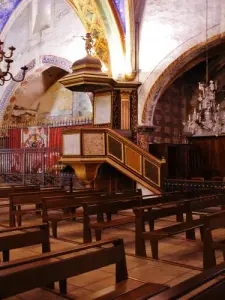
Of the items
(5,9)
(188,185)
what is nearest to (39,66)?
(5,9)

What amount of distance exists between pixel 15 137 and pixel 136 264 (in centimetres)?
1453

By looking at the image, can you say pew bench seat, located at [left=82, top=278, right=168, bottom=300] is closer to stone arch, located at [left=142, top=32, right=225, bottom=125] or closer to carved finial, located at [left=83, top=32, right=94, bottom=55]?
stone arch, located at [left=142, top=32, right=225, bottom=125]

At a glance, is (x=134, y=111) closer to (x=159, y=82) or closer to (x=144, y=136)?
(x=144, y=136)

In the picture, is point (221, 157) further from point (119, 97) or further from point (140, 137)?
point (119, 97)

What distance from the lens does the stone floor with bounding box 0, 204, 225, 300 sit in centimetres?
379

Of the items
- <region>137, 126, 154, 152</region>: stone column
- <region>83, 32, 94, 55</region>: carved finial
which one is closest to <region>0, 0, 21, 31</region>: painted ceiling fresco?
<region>83, 32, 94, 55</region>: carved finial

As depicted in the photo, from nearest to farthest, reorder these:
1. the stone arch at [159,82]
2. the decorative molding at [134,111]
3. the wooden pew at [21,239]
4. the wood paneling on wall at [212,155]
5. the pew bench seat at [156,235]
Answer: the wooden pew at [21,239]
the pew bench seat at [156,235]
the stone arch at [159,82]
the decorative molding at [134,111]
the wood paneling on wall at [212,155]

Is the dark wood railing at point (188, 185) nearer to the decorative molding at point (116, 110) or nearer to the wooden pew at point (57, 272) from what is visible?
the decorative molding at point (116, 110)

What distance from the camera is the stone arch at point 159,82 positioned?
37.9 ft

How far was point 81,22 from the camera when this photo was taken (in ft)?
44.9

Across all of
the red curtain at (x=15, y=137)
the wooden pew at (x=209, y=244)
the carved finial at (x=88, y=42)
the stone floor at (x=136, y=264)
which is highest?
the carved finial at (x=88, y=42)

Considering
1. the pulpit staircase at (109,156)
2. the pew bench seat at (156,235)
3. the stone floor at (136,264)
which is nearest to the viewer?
the stone floor at (136,264)

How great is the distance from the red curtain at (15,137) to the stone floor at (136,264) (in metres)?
11.9

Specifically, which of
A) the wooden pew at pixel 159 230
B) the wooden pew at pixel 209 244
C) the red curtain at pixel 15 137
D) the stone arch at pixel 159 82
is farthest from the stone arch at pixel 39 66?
the wooden pew at pixel 209 244
